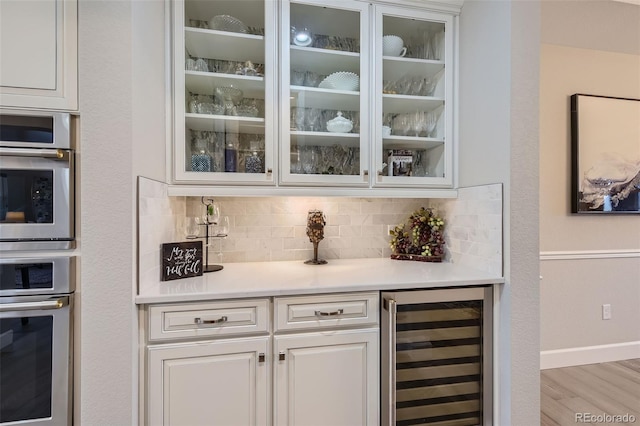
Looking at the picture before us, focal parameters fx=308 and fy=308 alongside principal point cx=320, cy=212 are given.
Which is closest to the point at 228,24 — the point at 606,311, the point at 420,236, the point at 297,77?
the point at 297,77

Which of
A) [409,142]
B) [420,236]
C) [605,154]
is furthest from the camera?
[605,154]

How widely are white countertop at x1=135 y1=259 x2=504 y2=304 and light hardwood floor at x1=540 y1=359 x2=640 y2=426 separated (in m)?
1.11

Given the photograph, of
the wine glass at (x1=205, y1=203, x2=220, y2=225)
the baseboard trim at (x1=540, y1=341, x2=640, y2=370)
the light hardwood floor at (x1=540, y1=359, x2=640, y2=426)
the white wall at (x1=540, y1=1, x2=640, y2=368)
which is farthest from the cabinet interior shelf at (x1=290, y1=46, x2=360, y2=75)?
the baseboard trim at (x1=540, y1=341, x2=640, y2=370)

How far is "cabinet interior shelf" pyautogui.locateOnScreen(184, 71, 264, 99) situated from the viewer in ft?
5.24

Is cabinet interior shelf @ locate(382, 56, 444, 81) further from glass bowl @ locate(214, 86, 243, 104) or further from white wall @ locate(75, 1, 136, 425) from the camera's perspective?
white wall @ locate(75, 1, 136, 425)

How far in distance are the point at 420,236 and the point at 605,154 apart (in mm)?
1636

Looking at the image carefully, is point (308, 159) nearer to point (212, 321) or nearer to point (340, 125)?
point (340, 125)

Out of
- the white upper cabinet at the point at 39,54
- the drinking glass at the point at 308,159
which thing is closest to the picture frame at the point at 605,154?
the drinking glass at the point at 308,159

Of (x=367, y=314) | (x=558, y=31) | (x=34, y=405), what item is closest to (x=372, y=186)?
(x=367, y=314)

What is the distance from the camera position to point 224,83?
1.66 m

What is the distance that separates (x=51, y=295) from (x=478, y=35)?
2.26 m

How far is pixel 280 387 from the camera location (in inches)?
52.0

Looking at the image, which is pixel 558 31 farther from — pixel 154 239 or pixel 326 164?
pixel 154 239

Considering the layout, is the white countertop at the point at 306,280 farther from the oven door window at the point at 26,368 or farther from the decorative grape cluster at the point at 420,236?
the oven door window at the point at 26,368
